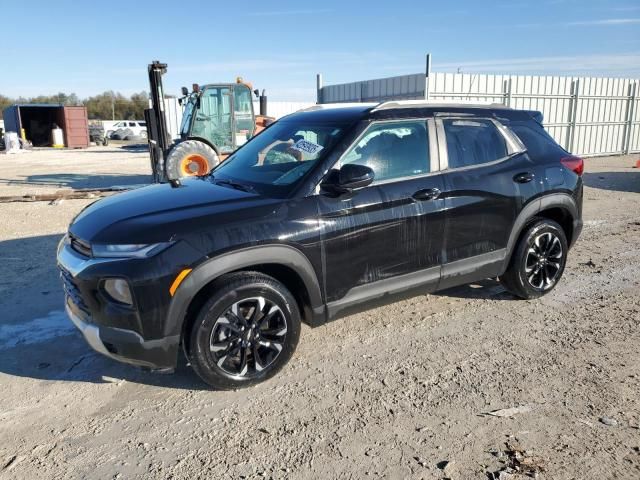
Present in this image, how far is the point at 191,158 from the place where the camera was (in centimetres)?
1195

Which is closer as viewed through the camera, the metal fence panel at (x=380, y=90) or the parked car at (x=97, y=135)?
the metal fence panel at (x=380, y=90)

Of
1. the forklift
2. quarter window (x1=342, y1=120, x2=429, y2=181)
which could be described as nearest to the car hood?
quarter window (x1=342, y1=120, x2=429, y2=181)

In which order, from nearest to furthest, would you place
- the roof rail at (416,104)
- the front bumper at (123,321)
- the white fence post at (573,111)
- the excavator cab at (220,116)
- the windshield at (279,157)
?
the front bumper at (123,321) → the windshield at (279,157) → the roof rail at (416,104) → the excavator cab at (220,116) → the white fence post at (573,111)

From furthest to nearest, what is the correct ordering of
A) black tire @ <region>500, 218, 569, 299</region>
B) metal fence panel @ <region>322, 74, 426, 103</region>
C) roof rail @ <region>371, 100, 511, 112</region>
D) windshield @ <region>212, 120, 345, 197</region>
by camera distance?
1. metal fence panel @ <region>322, 74, 426, 103</region>
2. black tire @ <region>500, 218, 569, 299</region>
3. roof rail @ <region>371, 100, 511, 112</region>
4. windshield @ <region>212, 120, 345, 197</region>

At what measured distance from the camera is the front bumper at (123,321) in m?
2.99

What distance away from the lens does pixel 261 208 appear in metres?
3.36

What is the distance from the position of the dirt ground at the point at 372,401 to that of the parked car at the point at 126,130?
126ft

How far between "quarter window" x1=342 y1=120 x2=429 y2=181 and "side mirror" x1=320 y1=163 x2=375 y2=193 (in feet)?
0.67

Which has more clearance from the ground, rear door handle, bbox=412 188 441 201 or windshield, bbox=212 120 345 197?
windshield, bbox=212 120 345 197

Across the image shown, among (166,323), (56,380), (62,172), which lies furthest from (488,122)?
(62,172)

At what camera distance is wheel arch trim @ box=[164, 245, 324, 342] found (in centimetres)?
A: 306

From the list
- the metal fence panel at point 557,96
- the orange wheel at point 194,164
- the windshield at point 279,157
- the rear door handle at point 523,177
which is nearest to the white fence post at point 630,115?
the metal fence panel at point 557,96

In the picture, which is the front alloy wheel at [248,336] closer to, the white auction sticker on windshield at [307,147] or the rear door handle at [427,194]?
the white auction sticker on windshield at [307,147]

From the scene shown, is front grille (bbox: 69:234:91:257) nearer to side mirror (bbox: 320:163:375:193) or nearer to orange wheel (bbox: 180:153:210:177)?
side mirror (bbox: 320:163:375:193)
